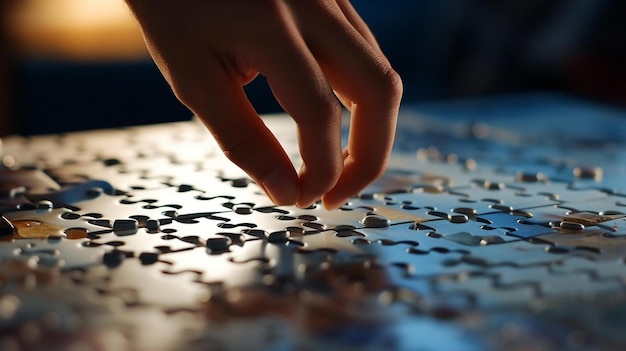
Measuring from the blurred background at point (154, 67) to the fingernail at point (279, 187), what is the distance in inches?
92.4

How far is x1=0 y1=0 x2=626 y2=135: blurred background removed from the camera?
11.0 ft

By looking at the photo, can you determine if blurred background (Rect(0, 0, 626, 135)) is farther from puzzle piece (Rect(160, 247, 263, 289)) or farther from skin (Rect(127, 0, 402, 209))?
puzzle piece (Rect(160, 247, 263, 289))

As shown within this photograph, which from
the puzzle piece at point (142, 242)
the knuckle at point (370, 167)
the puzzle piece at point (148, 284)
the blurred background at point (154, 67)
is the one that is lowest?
the puzzle piece at point (148, 284)

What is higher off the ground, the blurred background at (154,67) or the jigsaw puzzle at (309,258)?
the blurred background at (154,67)

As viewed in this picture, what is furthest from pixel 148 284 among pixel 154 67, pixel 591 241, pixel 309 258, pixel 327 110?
pixel 154 67

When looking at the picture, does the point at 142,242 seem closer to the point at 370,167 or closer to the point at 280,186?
the point at 280,186

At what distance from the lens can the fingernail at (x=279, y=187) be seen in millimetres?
950

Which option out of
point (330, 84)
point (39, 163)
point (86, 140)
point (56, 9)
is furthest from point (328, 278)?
point (56, 9)

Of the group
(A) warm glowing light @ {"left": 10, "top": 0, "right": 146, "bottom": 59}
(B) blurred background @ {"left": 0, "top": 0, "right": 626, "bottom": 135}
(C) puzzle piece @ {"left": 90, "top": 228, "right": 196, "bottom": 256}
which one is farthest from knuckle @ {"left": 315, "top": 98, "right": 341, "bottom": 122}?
(A) warm glowing light @ {"left": 10, "top": 0, "right": 146, "bottom": 59}

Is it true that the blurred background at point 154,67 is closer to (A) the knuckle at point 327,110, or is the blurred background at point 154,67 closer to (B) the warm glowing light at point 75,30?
(B) the warm glowing light at point 75,30

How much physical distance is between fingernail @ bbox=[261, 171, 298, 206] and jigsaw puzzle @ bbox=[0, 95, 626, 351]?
45 millimetres

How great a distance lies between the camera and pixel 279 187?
0.95 meters

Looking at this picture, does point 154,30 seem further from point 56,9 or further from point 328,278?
point 56,9

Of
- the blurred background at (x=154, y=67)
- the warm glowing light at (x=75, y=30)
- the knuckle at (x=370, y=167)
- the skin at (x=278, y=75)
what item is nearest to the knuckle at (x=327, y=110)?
the skin at (x=278, y=75)
